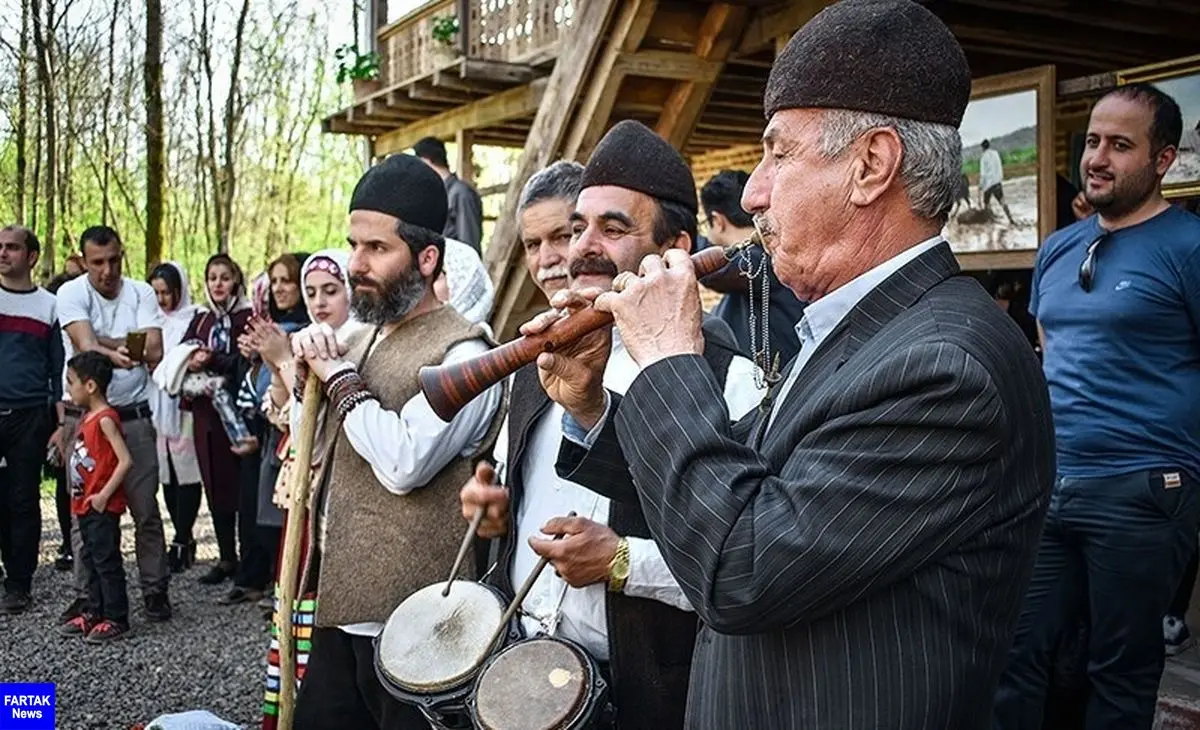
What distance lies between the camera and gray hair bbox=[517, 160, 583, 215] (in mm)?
2980

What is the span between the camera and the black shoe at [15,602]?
669cm

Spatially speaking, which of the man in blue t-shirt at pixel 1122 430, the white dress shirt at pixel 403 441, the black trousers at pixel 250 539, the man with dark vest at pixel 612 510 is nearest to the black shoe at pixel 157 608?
the black trousers at pixel 250 539

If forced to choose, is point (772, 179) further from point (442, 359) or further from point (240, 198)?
point (240, 198)

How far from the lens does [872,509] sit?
1.37 m

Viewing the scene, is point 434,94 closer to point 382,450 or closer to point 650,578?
point 382,450

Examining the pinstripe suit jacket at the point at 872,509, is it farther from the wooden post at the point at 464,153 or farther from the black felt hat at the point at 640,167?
the wooden post at the point at 464,153

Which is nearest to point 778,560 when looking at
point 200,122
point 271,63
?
point 200,122

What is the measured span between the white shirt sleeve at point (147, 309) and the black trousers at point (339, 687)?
16.4 feet

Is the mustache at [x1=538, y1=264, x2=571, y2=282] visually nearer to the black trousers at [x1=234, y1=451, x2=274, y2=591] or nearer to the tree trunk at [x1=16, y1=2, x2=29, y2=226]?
the black trousers at [x1=234, y1=451, x2=274, y2=591]

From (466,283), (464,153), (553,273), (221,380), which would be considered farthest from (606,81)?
(464,153)

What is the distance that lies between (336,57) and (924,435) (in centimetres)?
1305

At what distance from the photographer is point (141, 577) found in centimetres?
651

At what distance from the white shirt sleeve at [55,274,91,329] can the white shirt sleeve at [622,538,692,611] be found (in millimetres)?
5792

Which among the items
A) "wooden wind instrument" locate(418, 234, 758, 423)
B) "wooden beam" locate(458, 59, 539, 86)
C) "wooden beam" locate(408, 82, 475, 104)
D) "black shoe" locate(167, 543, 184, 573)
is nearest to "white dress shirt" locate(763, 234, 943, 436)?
"wooden wind instrument" locate(418, 234, 758, 423)
